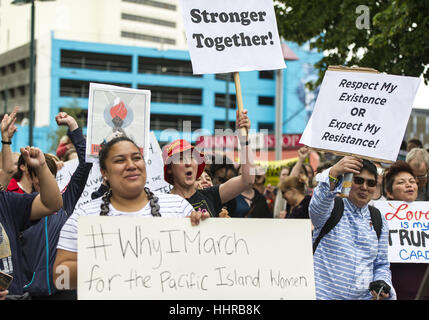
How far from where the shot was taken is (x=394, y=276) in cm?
425

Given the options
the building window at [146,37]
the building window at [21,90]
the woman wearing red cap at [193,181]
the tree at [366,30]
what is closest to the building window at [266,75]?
the building window at [146,37]

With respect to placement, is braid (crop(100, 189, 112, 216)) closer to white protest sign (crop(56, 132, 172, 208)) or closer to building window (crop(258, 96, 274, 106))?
white protest sign (crop(56, 132, 172, 208))

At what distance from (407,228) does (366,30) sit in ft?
22.5

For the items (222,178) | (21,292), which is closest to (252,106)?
(222,178)

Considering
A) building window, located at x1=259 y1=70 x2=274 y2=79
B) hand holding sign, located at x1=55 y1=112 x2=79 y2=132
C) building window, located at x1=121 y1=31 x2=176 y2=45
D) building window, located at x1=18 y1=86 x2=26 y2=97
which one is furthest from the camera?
building window, located at x1=121 y1=31 x2=176 y2=45

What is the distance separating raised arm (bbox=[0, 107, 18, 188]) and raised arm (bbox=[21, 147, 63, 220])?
884 mm

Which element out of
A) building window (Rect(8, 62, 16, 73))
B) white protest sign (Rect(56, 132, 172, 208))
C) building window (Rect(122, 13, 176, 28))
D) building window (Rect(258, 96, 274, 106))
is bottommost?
white protest sign (Rect(56, 132, 172, 208))

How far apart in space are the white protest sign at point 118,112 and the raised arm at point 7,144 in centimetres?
52

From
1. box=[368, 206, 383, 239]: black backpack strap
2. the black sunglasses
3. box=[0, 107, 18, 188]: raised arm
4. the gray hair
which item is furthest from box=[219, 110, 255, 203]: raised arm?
the gray hair

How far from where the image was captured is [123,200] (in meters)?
2.92

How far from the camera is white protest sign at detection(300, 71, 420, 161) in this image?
3.64m

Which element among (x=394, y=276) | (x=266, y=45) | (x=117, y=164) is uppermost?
(x=266, y=45)

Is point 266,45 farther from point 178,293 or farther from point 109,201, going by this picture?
point 178,293
